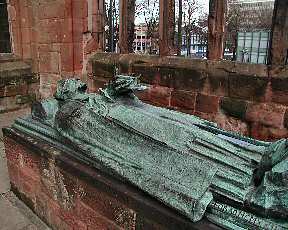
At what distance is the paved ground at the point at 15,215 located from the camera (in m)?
2.59

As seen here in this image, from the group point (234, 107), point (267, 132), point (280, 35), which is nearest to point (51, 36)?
point (234, 107)

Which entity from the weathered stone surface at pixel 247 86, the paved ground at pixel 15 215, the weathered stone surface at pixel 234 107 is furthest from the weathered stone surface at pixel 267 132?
the paved ground at pixel 15 215

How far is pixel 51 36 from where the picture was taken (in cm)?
564

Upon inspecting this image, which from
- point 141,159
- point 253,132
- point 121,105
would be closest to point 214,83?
point 253,132

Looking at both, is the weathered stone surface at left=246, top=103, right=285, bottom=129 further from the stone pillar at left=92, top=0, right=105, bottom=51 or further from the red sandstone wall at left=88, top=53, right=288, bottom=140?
the stone pillar at left=92, top=0, right=105, bottom=51

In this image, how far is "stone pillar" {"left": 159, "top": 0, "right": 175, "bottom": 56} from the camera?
167 inches

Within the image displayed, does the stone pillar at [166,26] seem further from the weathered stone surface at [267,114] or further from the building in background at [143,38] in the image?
the building in background at [143,38]

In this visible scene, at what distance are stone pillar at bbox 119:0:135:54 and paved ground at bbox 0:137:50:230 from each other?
2.79 metres

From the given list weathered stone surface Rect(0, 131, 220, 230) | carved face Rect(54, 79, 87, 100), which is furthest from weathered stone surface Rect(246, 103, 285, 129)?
weathered stone surface Rect(0, 131, 220, 230)

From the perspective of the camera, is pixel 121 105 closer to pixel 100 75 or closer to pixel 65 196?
pixel 65 196

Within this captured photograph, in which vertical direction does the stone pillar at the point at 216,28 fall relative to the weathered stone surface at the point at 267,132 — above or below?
above

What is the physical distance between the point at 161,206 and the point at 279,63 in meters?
2.39

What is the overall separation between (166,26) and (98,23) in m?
1.67

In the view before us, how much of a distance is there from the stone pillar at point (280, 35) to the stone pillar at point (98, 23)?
309 cm
